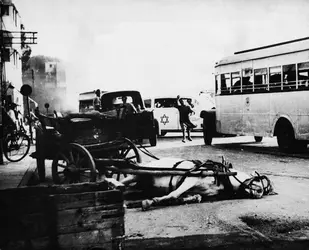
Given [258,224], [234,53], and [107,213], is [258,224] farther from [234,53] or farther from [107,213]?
[234,53]

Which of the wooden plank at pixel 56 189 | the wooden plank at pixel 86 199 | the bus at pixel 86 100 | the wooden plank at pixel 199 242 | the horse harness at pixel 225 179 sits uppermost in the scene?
the bus at pixel 86 100

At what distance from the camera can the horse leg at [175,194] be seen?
593 centimetres

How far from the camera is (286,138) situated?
41.6 ft

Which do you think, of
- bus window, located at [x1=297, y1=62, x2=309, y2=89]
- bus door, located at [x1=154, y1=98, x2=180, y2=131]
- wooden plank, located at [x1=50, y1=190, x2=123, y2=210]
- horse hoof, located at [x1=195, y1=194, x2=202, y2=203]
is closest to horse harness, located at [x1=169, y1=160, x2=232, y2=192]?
Answer: horse hoof, located at [x1=195, y1=194, x2=202, y2=203]

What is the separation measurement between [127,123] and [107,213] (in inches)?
199

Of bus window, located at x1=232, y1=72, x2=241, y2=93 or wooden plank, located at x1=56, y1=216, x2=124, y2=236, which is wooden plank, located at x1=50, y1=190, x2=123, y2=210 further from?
bus window, located at x1=232, y1=72, x2=241, y2=93

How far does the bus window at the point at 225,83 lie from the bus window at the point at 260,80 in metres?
1.42

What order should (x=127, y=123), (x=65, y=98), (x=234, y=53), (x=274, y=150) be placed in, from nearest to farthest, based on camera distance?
(x=127, y=123)
(x=274, y=150)
(x=234, y=53)
(x=65, y=98)

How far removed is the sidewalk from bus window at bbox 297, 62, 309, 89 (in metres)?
6.38

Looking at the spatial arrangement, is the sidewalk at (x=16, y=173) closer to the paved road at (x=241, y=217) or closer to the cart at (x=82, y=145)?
the cart at (x=82, y=145)

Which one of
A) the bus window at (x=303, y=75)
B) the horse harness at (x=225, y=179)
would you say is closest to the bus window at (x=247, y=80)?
the bus window at (x=303, y=75)

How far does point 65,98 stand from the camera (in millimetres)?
30953

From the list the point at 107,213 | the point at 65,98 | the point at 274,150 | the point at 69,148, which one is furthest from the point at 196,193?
the point at 65,98

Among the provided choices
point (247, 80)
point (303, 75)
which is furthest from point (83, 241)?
point (247, 80)
